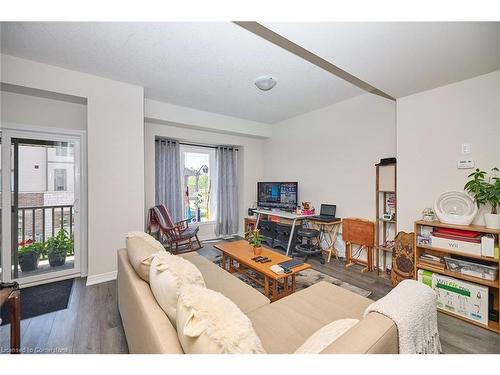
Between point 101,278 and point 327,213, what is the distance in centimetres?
342

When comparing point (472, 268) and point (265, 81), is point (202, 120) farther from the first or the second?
point (472, 268)

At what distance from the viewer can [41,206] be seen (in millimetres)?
2768

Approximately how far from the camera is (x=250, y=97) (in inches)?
133

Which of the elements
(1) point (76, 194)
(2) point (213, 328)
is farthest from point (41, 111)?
(2) point (213, 328)

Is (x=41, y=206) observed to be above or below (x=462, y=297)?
above

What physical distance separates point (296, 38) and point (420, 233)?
2.29m

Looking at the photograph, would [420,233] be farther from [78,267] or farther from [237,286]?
[78,267]

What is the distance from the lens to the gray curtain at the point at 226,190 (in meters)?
4.82

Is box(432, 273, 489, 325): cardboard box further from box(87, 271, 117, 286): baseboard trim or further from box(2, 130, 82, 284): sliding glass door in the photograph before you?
box(2, 130, 82, 284): sliding glass door

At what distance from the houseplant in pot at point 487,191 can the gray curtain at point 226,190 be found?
12.5ft

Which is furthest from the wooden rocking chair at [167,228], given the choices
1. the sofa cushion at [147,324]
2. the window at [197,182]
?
the sofa cushion at [147,324]

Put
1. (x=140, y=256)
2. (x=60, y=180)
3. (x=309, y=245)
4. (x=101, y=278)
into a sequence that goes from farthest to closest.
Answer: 1. (x=309, y=245)
2. (x=60, y=180)
3. (x=101, y=278)
4. (x=140, y=256)
